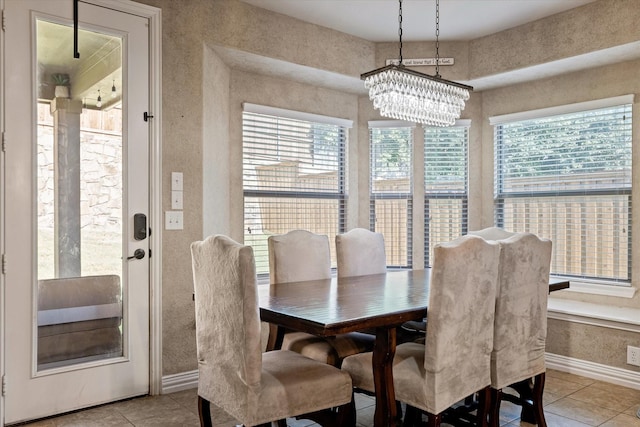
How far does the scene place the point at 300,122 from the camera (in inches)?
179

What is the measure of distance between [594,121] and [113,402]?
4.08m

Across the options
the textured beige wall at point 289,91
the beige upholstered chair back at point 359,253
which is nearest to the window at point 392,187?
the textured beige wall at point 289,91

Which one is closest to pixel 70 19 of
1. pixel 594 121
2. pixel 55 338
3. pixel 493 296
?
pixel 55 338

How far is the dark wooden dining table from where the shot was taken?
2039mm

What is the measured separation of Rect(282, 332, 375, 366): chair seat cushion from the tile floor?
0.42 m

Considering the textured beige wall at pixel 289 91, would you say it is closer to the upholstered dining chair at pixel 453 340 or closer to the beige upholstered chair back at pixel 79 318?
the beige upholstered chair back at pixel 79 318

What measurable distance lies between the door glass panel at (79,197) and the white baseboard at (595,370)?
3173mm

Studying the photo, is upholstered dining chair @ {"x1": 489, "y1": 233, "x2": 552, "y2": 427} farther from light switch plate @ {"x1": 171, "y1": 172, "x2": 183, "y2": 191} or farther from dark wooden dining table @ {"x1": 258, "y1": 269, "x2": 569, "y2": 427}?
light switch plate @ {"x1": 171, "y1": 172, "x2": 183, "y2": 191}

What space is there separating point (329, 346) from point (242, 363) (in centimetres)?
83

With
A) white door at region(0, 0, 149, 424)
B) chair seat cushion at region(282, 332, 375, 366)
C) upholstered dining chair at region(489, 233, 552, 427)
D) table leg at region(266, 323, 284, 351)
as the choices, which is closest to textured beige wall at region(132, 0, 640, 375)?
white door at region(0, 0, 149, 424)

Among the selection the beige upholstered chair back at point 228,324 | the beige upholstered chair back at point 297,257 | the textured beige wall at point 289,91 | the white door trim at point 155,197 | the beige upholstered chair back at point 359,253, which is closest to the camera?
the beige upholstered chair back at point 228,324

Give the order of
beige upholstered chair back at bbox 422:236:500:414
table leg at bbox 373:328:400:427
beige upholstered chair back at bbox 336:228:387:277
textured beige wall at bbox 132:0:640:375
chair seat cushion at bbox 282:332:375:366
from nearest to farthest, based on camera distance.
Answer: beige upholstered chair back at bbox 422:236:500:414, table leg at bbox 373:328:400:427, chair seat cushion at bbox 282:332:375:366, textured beige wall at bbox 132:0:640:375, beige upholstered chair back at bbox 336:228:387:277

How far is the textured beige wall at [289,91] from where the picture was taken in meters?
Answer: 3.38

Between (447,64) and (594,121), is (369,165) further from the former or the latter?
(594,121)
